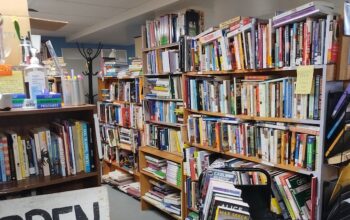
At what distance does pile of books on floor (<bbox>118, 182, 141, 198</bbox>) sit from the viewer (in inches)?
139

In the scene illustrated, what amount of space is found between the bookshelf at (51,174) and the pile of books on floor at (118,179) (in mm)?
2476

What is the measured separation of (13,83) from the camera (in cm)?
136

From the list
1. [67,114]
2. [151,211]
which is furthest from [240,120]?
[151,211]

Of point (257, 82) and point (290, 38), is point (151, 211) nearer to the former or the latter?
point (257, 82)

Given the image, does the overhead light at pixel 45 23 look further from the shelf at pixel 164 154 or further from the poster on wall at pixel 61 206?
the shelf at pixel 164 154

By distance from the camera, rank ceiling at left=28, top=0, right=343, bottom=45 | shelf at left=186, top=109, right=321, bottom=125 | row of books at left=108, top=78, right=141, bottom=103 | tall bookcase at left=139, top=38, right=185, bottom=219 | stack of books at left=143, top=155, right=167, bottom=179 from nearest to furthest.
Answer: shelf at left=186, top=109, right=321, bottom=125, ceiling at left=28, top=0, right=343, bottom=45, tall bookcase at left=139, top=38, right=185, bottom=219, stack of books at left=143, top=155, right=167, bottom=179, row of books at left=108, top=78, right=141, bottom=103

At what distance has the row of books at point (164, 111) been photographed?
110 inches

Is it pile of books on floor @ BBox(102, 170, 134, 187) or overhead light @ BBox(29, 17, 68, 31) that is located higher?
overhead light @ BBox(29, 17, 68, 31)

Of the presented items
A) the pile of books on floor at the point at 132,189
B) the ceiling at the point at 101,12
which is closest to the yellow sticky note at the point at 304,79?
the ceiling at the point at 101,12

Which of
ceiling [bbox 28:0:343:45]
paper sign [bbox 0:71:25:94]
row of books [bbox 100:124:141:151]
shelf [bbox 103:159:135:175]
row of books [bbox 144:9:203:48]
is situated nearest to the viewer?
paper sign [bbox 0:71:25:94]

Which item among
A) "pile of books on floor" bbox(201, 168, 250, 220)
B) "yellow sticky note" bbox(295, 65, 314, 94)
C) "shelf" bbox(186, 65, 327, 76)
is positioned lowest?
"pile of books on floor" bbox(201, 168, 250, 220)

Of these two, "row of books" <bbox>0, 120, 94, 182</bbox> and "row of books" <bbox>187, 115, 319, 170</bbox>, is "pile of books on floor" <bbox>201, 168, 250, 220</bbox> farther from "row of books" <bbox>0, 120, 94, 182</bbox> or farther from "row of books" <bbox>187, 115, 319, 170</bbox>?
"row of books" <bbox>0, 120, 94, 182</bbox>

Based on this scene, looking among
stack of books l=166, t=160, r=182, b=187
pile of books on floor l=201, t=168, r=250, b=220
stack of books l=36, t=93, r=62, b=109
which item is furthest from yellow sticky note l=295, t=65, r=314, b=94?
stack of books l=166, t=160, r=182, b=187

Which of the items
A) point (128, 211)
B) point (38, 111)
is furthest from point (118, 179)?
point (38, 111)
